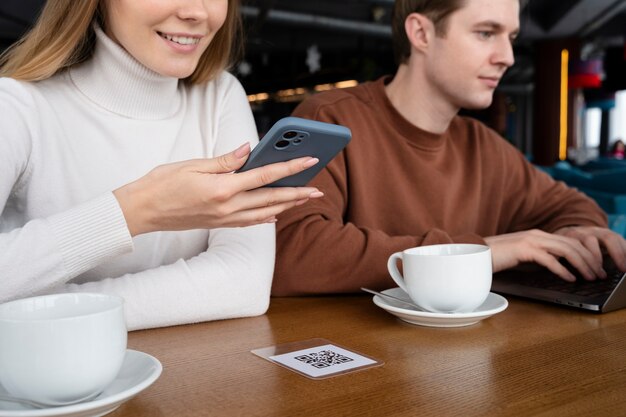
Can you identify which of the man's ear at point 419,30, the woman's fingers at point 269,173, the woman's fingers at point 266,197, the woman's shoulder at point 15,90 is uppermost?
the man's ear at point 419,30

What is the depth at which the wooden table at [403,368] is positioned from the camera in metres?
0.75

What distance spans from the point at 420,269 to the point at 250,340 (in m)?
0.30

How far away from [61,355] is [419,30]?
5.25ft

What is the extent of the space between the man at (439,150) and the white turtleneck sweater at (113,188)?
0.31 m

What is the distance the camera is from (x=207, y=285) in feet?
3.92

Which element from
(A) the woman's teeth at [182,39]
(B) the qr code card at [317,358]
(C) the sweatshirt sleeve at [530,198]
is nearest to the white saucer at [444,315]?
(B) the qr code card at [317,358]

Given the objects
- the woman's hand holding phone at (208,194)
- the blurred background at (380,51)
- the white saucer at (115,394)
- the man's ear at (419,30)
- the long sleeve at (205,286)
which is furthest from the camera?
the blurred background at (380,51)

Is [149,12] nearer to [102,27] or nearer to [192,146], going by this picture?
[102,27]

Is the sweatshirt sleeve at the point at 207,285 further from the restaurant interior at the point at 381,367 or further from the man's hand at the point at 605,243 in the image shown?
the man's hand at the point at 605,243

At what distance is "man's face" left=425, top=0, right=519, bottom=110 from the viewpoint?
6.14ft

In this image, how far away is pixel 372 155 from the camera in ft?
6.09

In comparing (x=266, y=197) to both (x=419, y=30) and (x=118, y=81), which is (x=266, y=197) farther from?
(x=419, y=30)

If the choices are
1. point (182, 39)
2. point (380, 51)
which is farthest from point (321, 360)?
point (380, 51)

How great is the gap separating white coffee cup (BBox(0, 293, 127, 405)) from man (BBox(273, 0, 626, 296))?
901 mm
